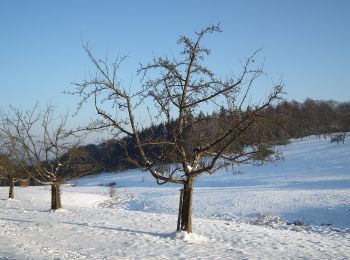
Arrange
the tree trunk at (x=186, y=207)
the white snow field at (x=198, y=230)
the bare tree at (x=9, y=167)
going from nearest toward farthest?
1. the white snow field at (x=198, y=230)
2. the tree trunk at (x=186, y=207)
3. the bare tree at (x=9, y=167)

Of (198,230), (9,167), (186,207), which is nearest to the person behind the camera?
(186,207)

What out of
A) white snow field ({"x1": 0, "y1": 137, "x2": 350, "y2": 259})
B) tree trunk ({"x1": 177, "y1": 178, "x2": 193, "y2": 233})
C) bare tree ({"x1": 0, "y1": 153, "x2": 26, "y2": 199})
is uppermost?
bare tree ({"x1": 0, "y1": 153, "x2": 26, "y2": 199})

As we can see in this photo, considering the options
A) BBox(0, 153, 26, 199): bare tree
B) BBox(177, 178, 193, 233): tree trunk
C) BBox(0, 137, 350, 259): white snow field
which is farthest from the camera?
BBox(0, 153, 26, 199): bare tree

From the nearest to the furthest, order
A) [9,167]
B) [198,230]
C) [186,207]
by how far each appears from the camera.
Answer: [186,207]
[198,230]
[9,167]

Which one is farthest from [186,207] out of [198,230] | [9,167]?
[9,167]

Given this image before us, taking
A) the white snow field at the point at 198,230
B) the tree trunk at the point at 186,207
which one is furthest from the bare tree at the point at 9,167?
the tree trunk at the point at 186,207

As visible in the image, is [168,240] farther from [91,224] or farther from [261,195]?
[261,195]

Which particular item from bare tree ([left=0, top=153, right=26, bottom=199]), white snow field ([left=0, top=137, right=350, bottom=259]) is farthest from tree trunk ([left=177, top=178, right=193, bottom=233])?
bare tree ([left=0, top=153, right=26, bottom=199])

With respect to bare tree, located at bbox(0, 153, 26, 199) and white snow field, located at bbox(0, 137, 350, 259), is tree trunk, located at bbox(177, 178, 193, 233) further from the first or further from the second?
bare tree, located at bbox(0, 153, 26, 199)

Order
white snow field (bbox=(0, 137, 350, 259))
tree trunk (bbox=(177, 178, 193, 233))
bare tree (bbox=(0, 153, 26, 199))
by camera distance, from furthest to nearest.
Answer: bare tree (bbox=(0, 153, 26, 199)) < tree trunk (bbox=(177, 178, 193, 233)) < white snow field (bbox=(0, 137, 350, 259))

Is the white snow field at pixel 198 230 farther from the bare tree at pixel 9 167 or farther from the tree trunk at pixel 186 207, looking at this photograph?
the bare tree at pixel 9 167

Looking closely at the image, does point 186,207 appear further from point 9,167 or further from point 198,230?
point 9,167

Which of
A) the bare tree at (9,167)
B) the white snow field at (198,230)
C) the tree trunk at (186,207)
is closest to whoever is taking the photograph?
the white snow field at (198,230)

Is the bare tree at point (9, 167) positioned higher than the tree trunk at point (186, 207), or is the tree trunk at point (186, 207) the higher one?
the bare tree at point (9, 167)
